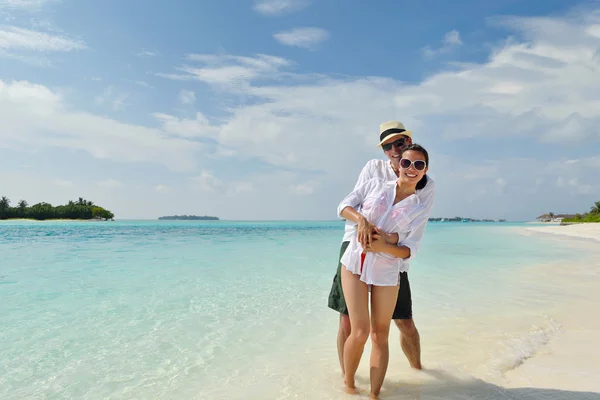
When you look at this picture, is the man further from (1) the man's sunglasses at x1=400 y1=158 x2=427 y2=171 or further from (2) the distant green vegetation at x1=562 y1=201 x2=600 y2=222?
(2) the distant green vegetation at x1=562 y1=201 x2=600 y2=222

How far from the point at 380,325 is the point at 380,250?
0.61 metres

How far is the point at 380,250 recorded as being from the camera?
284 centimetres

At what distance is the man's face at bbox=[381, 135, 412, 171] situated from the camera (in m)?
3.16

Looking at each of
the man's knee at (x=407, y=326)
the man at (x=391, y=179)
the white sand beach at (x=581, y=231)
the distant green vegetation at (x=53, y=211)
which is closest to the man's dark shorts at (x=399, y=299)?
the man at (x=391, y=179)

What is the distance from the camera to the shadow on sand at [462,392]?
3.24 metres

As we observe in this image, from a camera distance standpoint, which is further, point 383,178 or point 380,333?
point 383,178

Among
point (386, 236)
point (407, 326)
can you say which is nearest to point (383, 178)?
point (386, 236)

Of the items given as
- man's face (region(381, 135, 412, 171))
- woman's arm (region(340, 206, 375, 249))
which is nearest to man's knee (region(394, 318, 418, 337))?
woman's arm (region(340, 206, 375, 249))

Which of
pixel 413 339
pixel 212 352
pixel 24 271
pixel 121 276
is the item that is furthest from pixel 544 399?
pixel 24 271

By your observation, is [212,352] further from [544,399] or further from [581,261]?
[581,261]

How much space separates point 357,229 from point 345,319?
0.94 meters

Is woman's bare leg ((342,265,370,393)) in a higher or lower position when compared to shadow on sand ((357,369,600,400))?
higher

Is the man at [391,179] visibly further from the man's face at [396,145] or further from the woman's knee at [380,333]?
the woman's knee at [380,333]

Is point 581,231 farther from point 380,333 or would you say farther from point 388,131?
point 380,333
